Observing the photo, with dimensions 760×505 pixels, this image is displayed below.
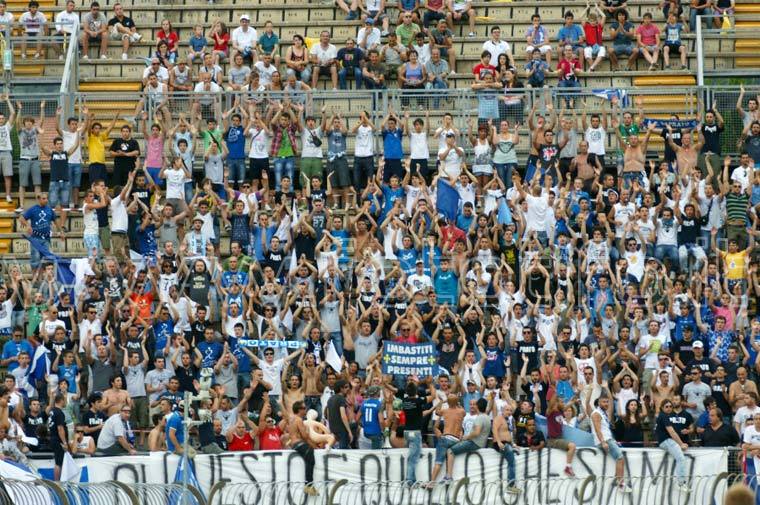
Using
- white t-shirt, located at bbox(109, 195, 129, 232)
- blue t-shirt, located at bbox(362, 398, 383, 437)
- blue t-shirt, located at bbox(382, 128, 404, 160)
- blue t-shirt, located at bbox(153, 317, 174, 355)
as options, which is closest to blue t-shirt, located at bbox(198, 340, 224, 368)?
blue t-shirt, located at bbox(153, 317, 174, 355)

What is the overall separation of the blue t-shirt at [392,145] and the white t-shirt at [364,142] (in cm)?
26

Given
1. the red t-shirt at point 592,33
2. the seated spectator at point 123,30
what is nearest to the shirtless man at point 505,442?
the red t-shirt at point 592,33

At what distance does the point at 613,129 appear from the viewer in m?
35.5

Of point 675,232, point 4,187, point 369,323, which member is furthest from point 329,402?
point 4,187

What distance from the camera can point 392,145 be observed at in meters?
34.7

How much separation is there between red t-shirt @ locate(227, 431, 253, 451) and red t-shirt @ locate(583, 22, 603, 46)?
13104 millimetres

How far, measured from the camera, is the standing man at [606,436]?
1073 inches

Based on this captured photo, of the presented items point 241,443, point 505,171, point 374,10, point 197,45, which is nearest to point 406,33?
point 374,10

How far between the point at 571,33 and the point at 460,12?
2342 millimetres

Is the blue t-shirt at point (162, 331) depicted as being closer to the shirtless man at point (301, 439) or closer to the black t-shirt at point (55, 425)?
the black t-shirt at point (55, 425)

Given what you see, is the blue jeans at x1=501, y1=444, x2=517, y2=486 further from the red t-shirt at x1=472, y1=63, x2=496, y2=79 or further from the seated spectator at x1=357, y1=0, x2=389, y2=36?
the seated spectator at x1=357, y1=0, x2=389, y2=36

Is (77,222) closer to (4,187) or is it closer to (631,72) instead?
(4,187)

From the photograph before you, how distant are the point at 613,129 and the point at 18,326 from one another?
38.3 feet

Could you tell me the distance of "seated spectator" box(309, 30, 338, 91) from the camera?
1449 inches
